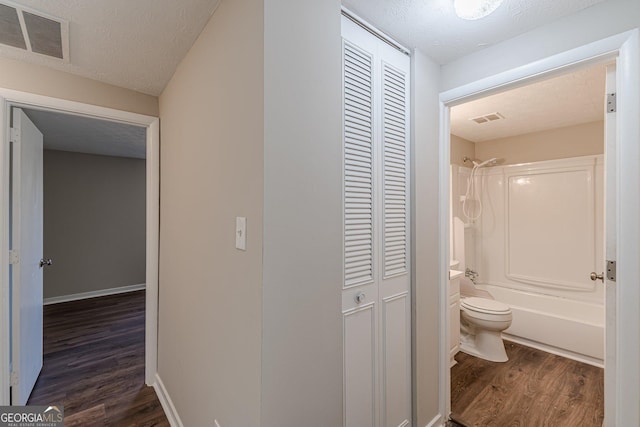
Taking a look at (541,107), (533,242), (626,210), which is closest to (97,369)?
(626,210)

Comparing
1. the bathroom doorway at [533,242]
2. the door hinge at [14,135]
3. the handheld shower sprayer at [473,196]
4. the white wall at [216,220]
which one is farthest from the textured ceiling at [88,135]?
the handheld shower sprayer at [473,196]

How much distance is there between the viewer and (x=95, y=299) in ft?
14.0

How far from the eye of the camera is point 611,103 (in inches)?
51.9

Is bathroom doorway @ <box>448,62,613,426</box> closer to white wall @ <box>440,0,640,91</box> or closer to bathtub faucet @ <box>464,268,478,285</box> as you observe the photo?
bathtub faucet @ <box>464,268,478,285</box>

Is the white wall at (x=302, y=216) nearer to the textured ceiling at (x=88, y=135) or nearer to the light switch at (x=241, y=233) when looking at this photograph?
the light switch at (x=241, y=233)

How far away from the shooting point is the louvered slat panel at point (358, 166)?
125 centimetres

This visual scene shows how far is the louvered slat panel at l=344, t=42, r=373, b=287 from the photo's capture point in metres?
1.25

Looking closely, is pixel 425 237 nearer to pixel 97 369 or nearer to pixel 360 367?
pixel 360 367

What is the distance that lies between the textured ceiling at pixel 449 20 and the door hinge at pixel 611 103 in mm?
429

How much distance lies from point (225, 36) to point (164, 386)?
2.25m

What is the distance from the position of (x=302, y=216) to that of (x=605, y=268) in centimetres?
150

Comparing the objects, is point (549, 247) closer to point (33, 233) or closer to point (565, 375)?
point (565, 375)

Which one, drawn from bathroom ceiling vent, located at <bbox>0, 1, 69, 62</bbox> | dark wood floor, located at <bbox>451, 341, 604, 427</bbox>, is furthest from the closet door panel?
bathroom ceiling vent, located at <bbox>0, 1, 69, 62</bbox>

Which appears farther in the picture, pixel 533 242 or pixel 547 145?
pixel 533 242
